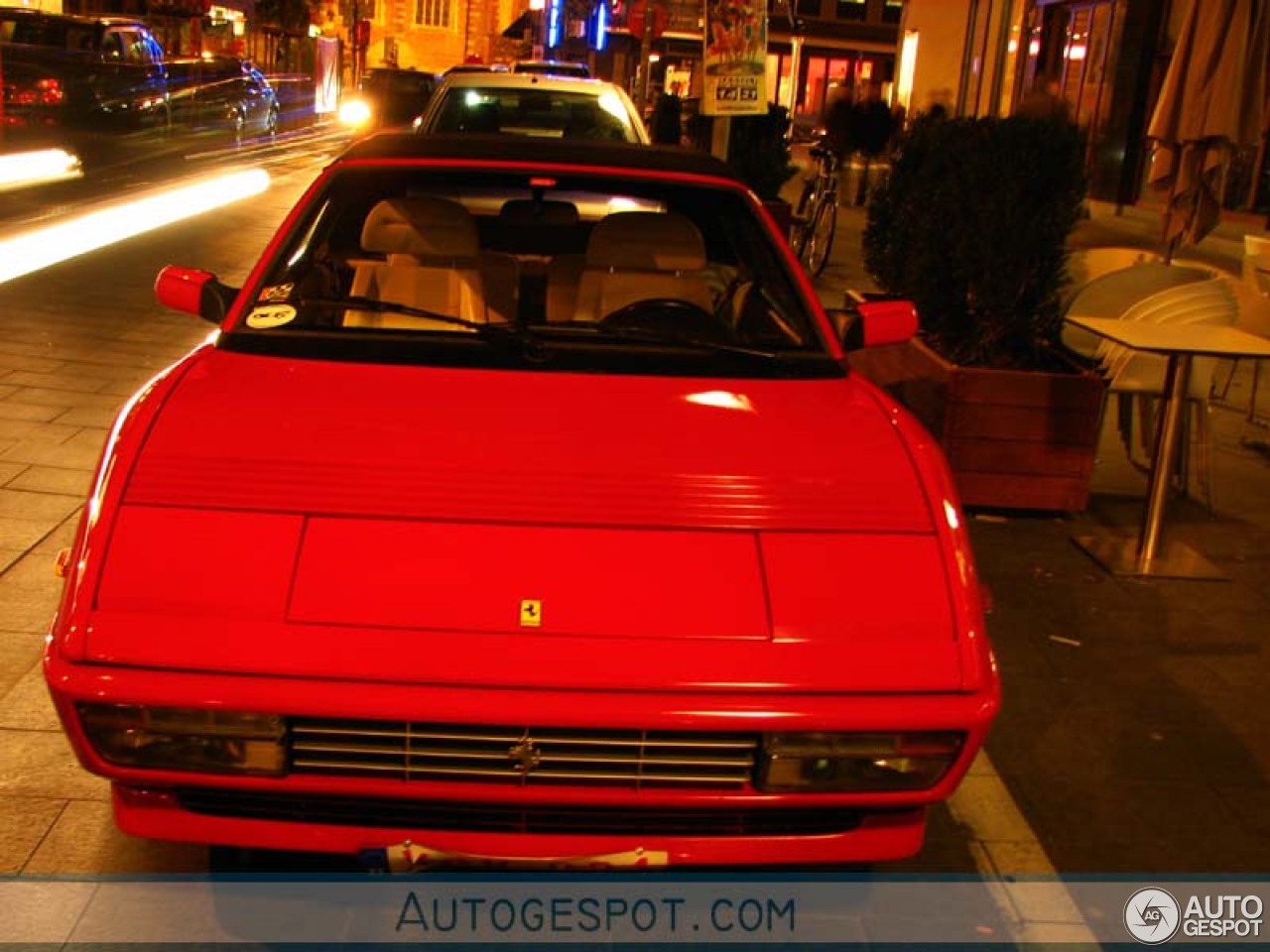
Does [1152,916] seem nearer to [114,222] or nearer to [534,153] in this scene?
[534,153]

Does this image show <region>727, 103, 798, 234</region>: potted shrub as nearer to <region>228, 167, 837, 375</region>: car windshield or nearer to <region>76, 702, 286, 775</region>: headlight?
<region>228, 167, 837, 375</region>: car windshield

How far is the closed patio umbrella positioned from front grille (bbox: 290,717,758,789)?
5171 mm

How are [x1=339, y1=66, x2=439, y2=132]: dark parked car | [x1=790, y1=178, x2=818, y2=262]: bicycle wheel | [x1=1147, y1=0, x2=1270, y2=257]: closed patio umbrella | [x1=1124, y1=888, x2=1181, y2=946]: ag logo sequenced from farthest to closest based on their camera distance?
[x1=339, y1=66, x2=439, y2=132]: dark parked car < [x1=790, y1=178, x2=818, y2=262]: bicycle wheel < [x1=1147, y1=0, x2=1270, y2=257]: closed patio umbrella < [x1=1124, y1=888, x2=1181, y2=946]: ag logo

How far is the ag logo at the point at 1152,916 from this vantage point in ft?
9.93

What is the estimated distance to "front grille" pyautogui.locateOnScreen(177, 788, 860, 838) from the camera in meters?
2.51

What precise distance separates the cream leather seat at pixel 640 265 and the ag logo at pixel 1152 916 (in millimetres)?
1965

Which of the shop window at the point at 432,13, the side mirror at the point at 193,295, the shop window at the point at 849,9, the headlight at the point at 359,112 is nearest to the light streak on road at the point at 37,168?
the headlight at the point at 359,112

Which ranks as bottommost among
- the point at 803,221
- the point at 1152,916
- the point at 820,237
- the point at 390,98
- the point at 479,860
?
the point at 1152,916

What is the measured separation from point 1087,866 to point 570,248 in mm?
3304

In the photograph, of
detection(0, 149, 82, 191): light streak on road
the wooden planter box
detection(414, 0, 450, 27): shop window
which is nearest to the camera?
the wooden planter box

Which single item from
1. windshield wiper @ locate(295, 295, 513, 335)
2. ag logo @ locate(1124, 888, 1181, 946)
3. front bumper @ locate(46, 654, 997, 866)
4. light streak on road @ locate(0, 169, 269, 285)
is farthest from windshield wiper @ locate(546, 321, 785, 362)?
light streak on road @ locate(0, 169, 269, 285)

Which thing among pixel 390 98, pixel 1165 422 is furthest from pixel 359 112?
pixel 1165 422

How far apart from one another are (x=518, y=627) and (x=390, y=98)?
1637 cm

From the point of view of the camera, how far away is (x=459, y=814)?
2.52 m
